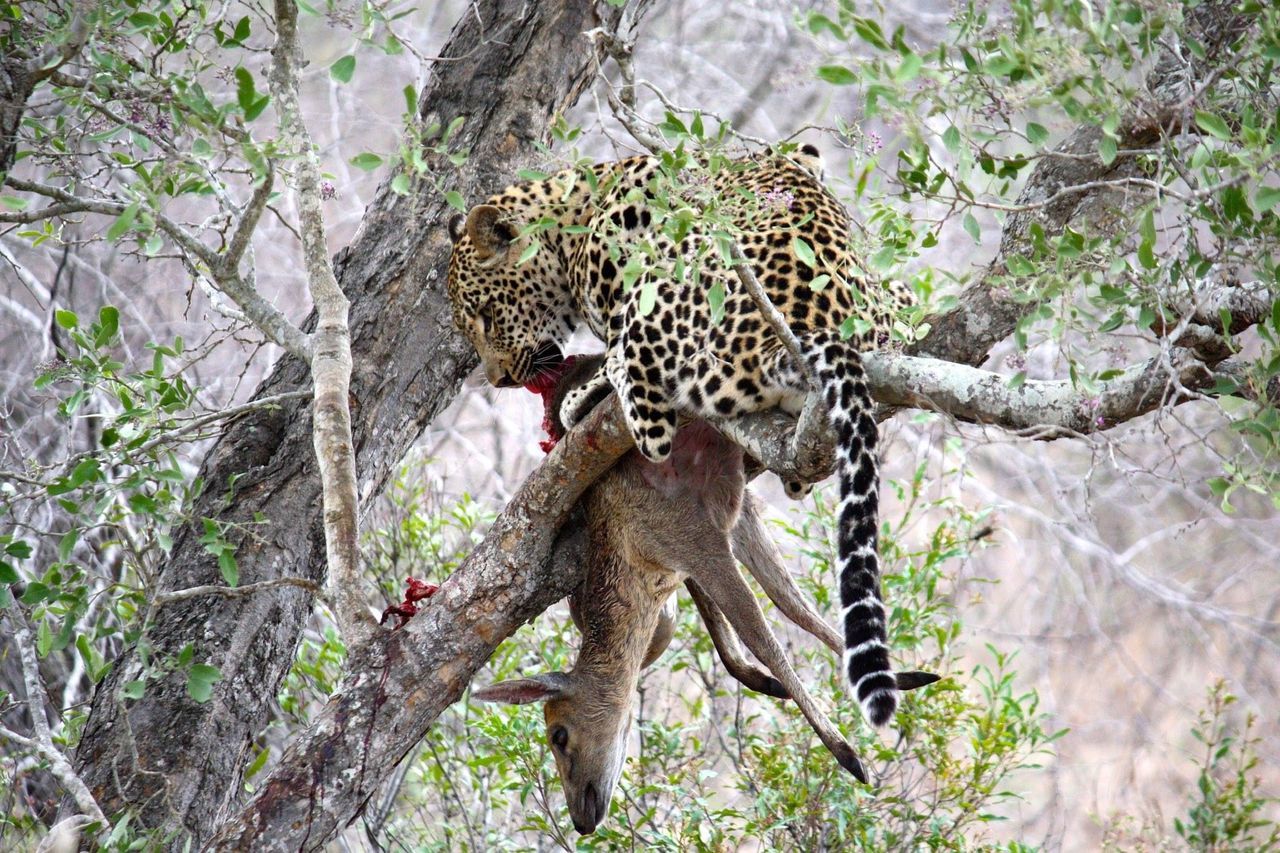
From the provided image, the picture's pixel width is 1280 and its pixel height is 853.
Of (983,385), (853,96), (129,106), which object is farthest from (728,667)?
(853,96)

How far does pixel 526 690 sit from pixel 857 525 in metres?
1.64

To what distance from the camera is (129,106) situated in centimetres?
437

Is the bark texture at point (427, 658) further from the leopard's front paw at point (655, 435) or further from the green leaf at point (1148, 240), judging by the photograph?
the green leaf at point (1148, 240)

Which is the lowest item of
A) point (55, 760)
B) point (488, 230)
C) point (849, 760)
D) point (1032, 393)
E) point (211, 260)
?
point (55, 760)

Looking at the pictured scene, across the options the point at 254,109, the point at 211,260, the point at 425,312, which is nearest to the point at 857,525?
the point at 254,109

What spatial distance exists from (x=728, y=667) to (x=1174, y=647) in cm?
1028

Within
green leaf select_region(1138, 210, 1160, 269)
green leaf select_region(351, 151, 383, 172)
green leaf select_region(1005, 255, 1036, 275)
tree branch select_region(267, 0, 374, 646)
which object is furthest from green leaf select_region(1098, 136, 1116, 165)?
tree branch select_region(267, 0, 374, 646)

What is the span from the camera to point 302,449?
5395mm

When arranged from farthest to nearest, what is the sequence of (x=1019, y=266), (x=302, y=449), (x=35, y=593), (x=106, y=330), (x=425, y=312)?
(x=425, y=312) → (x=302, y=449) → (x=106, y=330) → (x=35, y=593) → (x=1019, y=266)

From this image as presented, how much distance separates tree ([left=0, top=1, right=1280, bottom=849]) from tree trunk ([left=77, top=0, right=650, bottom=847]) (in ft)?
0.04

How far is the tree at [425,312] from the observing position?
10.3 feet

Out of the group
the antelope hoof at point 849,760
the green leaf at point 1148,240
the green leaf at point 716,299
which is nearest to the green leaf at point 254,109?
the green leaf at point 716,299

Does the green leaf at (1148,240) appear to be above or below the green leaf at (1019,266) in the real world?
below

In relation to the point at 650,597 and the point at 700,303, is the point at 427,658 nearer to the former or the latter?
the point at 650,597
